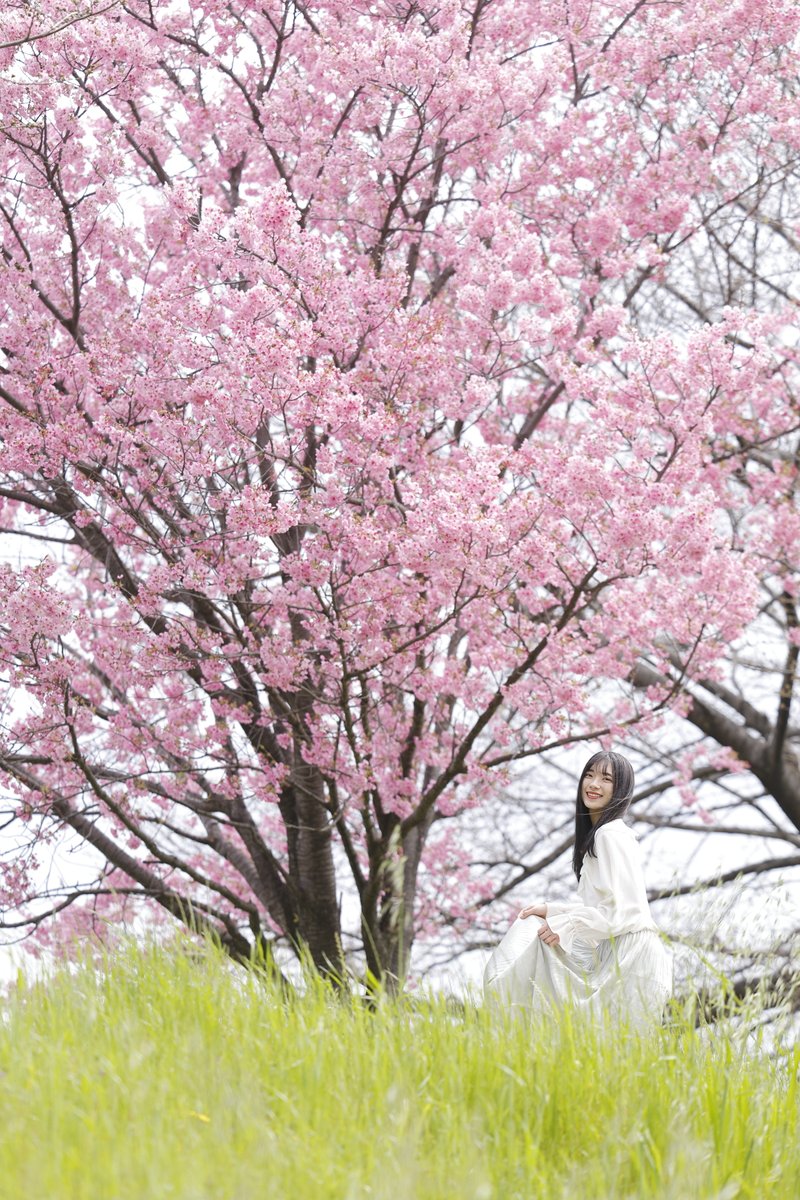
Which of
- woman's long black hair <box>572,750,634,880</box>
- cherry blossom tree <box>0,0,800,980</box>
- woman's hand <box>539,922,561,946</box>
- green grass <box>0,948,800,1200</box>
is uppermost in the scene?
cherry blossom tree <box>0,0,800,980</box>

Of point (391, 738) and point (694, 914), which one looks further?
point (391, 738)

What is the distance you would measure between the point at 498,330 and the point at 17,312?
111 inches

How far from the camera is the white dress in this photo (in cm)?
486

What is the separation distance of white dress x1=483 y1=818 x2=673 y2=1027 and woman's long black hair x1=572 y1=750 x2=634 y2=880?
5cm

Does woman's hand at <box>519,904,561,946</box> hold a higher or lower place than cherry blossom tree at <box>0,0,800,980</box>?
lower

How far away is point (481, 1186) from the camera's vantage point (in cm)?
262

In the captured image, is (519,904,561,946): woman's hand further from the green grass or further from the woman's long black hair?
the green grass

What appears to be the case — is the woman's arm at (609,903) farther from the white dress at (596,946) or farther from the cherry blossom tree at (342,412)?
the cherry blossom tree at (342,412)

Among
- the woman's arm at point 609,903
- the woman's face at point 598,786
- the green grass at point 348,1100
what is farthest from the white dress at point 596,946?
the green grass at point 348,1100

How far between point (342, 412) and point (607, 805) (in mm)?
2366

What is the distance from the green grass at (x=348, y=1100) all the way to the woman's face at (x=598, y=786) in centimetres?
132

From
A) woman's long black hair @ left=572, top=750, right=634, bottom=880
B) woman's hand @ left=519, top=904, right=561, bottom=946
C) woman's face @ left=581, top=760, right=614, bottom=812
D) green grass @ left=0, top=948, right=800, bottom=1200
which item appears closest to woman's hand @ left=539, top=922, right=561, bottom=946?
woman's hand @ left=519, top=904, right=561, bottom=946

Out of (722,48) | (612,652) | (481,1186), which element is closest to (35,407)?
(612,652)

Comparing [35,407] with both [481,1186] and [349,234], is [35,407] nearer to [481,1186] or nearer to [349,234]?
[349,234]
